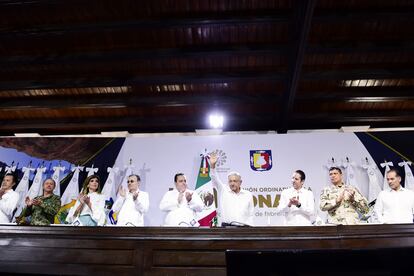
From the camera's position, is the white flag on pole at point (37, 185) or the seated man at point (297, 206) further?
the white flag on pole at point (37, 185)

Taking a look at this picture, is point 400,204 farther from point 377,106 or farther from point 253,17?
point 253,17

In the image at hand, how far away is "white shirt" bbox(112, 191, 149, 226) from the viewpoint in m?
4.21

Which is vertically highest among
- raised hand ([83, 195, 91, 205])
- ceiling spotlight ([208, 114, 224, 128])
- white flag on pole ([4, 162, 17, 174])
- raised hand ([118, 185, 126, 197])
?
ceiling spotlight ([208, 114, 224, 128])

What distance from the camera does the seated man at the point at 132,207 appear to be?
A: 13.8ft

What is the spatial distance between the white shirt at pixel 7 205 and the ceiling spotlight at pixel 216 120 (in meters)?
2.94

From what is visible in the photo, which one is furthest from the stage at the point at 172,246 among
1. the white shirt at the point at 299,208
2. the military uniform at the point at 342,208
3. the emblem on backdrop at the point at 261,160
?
the emblem on backdrop at the point at 261,160

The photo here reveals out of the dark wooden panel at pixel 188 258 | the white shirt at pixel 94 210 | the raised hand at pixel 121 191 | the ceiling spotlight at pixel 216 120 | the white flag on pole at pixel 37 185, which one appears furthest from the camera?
the ceiling spotlight at pixel 216 120

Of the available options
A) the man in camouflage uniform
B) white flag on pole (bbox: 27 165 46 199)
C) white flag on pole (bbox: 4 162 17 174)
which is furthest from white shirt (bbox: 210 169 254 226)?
white flag on pole (bbox: 4 162 17 174)

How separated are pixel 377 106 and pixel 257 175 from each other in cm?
231

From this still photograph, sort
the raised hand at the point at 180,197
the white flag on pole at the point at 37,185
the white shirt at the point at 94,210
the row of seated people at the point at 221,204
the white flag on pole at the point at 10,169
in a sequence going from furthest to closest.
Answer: the white flag on pole at the point at 10,169 → the white flag on pole at the point at 37,185 → the white shirt at the point at 94,210 → the raised hand at the point at 180,197 → the row of seated people at the point at 221,204

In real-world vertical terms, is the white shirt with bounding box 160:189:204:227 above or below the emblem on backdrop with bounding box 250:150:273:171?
below

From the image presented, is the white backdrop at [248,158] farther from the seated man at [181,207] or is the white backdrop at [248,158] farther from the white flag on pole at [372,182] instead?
the seated man at [181,207]

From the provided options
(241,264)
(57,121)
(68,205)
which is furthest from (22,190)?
(241,264)

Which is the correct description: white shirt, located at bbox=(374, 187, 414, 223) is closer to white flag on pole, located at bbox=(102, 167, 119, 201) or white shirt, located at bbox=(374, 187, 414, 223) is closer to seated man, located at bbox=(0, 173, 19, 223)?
white flag on pole, located at bbox=(102, 167, 119, 201)
